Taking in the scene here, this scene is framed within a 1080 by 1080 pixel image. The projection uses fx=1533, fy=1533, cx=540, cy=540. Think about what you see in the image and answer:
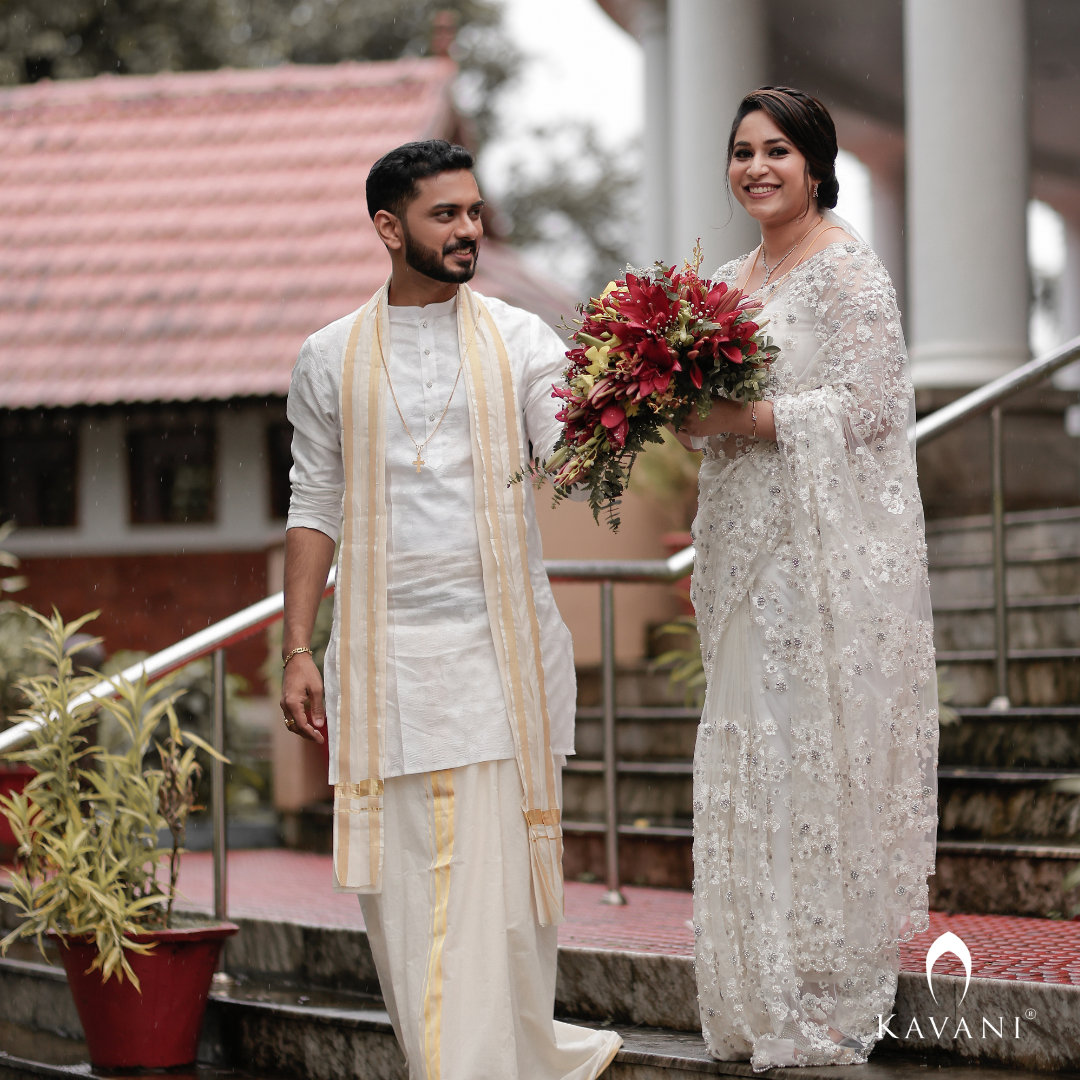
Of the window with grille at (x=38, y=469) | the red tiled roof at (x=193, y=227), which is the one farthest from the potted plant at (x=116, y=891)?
the window with grille at (x=38, y=469)

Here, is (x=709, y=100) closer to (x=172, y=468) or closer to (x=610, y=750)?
(x=610, y=750)

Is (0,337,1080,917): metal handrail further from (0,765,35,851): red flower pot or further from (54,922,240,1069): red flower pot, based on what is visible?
(0,765,35,851): red flower pot

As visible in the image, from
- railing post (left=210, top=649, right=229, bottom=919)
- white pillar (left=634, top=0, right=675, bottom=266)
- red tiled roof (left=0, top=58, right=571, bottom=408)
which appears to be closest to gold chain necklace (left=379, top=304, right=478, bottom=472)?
railing post (left=210, top=649, right=229, bottom=919)

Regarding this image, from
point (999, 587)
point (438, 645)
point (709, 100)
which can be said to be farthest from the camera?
point (709, 100)

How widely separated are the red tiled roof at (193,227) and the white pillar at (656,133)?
0.96 metres

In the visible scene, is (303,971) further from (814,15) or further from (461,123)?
(461,123)

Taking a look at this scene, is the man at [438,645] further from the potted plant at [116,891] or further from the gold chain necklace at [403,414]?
the potted plant at [116,891]

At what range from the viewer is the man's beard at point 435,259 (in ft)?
10.9

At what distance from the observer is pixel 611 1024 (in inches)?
156

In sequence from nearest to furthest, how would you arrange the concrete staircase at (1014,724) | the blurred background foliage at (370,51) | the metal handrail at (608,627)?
the concrete staircase at (1014,724) < the metal handrail at (608,627) < the blurred background foliage at (370,51)

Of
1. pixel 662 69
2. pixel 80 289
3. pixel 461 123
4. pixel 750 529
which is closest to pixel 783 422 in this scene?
pixel 750 529

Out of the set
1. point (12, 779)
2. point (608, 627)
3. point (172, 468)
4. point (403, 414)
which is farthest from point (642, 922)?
point (172, 468)

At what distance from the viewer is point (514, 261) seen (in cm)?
1243

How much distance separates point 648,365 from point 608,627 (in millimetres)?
1936
